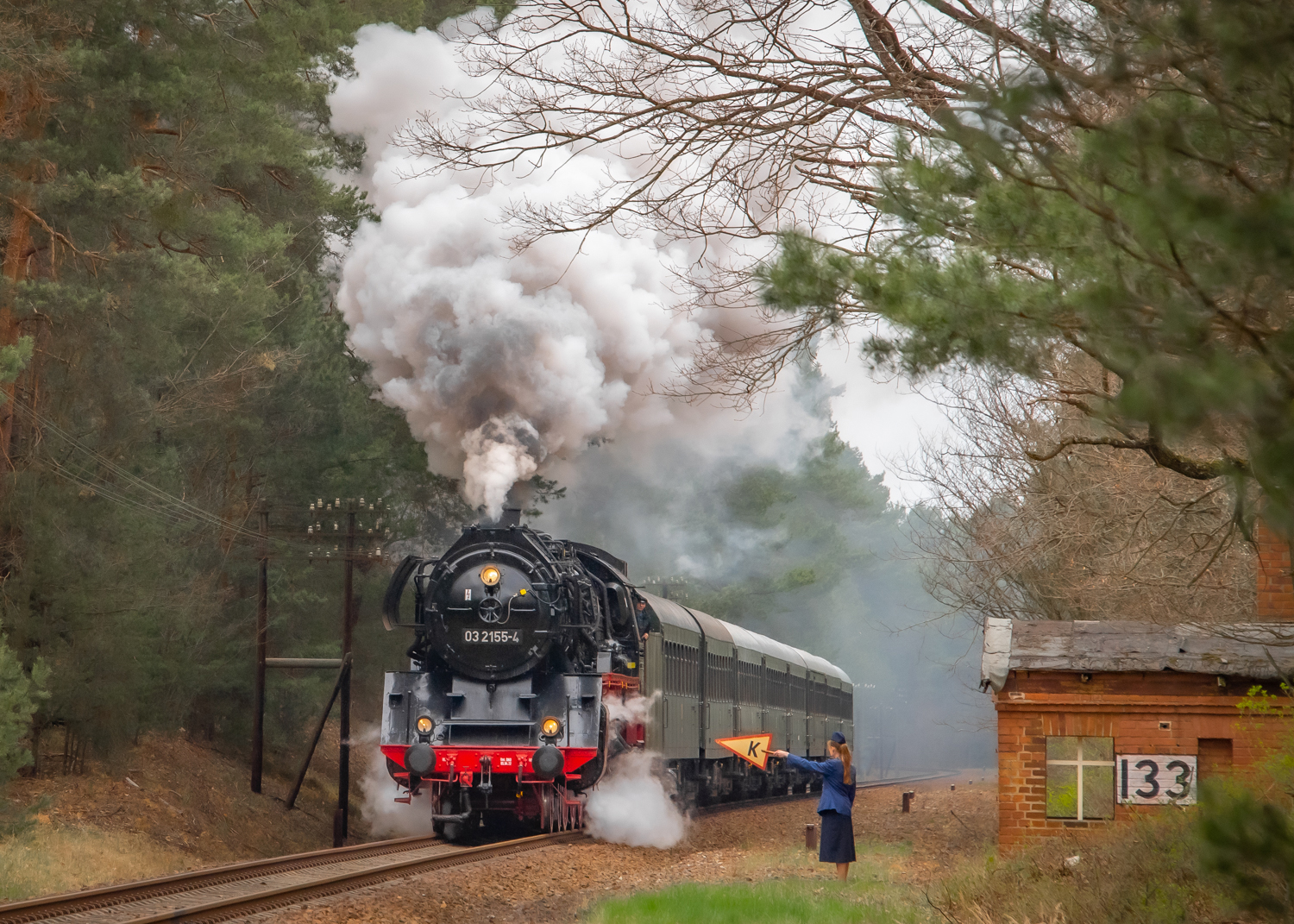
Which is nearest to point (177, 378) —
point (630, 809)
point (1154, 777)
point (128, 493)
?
point (128, 493)

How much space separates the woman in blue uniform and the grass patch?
6.47 metres

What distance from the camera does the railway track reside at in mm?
8948

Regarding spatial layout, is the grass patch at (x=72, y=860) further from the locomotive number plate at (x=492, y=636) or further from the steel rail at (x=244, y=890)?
the locomotive number plate at (x=492, y=636)

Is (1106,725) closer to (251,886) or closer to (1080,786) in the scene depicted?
(1080,786)

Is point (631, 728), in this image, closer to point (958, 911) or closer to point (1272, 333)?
point (958, 911)

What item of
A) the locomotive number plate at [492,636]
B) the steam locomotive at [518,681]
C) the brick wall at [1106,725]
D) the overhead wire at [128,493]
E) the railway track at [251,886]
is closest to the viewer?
the railway track at [251,886]

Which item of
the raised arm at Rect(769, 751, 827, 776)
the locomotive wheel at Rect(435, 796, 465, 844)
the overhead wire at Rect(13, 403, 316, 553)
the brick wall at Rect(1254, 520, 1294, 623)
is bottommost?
the locomotive wheel at Rect(435, 796, 465, 844)

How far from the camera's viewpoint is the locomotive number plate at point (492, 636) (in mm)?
13906

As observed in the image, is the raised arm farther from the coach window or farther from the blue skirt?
the coach window

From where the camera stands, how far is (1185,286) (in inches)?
163

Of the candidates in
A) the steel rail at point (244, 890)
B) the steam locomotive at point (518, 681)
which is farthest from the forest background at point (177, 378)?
the steam locomotive at point (518, 681)

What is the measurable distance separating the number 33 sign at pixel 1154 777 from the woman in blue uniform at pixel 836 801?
249cm

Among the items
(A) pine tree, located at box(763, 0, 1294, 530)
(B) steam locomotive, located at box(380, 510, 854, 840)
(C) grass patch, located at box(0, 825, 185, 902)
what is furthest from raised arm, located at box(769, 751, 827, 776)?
(C) grass patch, located at box(0, 825, 185, 902)

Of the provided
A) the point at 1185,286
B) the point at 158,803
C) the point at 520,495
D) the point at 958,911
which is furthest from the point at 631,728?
the point at 1185,286
